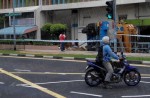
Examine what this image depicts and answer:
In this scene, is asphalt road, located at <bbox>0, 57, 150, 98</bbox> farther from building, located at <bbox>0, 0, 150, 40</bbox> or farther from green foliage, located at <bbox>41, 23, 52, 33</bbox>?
green foliage, located at <bbox>41, 23, 52, 33</bbox>

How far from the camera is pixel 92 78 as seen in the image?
559 inches

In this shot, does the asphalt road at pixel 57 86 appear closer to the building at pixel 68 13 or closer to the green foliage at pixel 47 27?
the building at pixel 68 13

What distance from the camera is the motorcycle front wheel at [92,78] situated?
14160 mm

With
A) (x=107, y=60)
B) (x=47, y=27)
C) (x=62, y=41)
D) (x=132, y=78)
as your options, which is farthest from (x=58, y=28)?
(x=107, y=60)

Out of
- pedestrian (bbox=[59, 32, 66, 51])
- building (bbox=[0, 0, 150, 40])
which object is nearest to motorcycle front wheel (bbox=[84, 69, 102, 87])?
pedestrian (bbox=[59, 32, 66, 51])

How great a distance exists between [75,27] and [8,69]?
29083mm

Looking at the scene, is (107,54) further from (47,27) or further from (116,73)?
(47,27)

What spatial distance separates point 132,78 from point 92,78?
52.6 inches

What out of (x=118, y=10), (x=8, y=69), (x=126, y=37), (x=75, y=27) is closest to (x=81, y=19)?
(x=75, y=27)

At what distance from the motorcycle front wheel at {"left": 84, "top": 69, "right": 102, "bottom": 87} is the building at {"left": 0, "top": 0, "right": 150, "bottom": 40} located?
2638 cm

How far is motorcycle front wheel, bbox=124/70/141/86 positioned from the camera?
47.0 ft

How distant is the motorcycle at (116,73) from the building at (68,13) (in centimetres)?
2612

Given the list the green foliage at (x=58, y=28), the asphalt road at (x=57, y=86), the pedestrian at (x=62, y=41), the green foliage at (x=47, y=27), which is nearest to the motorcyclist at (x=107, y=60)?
the asphalt road at (x=57, y=86)

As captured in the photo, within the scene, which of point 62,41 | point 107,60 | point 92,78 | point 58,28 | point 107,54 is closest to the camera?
point 107,60
